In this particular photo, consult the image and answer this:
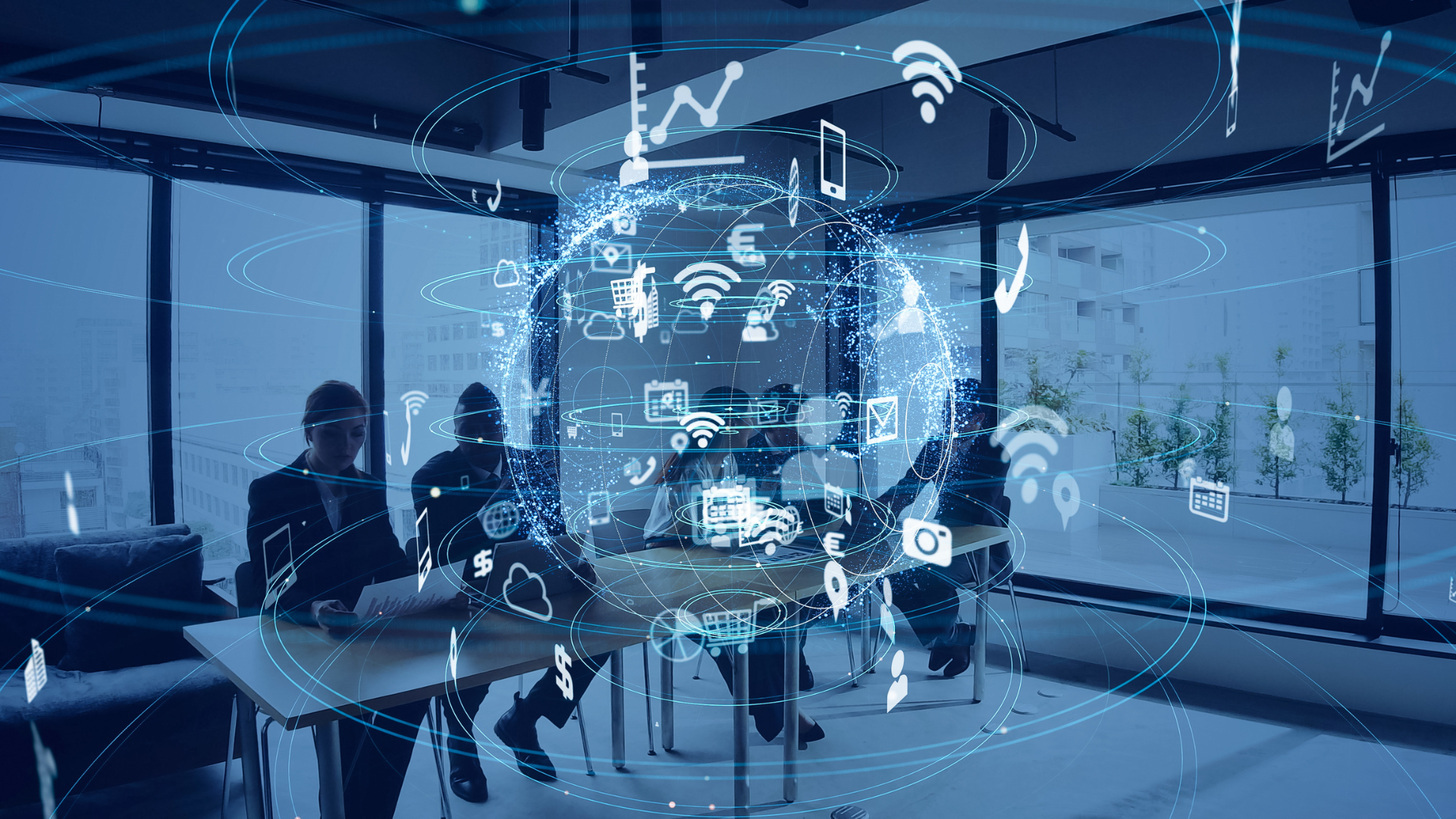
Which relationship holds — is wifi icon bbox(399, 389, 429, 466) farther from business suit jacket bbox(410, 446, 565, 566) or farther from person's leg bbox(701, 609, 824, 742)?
person's leg bbox(701, 609, 824, 742)

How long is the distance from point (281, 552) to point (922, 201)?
3.87 m

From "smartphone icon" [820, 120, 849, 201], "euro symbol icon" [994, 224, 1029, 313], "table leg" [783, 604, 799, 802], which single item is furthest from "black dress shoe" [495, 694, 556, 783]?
"smartphone icon" [820, 120, 849, 201]

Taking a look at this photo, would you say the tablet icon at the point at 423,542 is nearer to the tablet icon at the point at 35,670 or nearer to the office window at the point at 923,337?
the tablet icon at the point at 35,670

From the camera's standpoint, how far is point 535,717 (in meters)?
2.98

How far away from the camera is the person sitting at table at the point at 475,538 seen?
2.90m

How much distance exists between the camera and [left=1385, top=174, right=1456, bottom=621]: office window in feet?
10.4

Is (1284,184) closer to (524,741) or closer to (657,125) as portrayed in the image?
(657,125)

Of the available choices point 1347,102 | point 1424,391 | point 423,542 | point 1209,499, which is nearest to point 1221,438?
point 1209,499

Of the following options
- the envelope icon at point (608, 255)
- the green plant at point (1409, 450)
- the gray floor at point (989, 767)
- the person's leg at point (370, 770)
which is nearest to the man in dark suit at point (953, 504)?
the gray floor at point (989, 767)

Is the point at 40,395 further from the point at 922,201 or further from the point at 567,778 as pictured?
the point at 922,201

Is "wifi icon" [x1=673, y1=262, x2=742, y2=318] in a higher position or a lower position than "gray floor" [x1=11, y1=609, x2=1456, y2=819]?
higher

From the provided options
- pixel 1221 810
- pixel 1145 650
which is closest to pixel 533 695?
pixel 1221 810

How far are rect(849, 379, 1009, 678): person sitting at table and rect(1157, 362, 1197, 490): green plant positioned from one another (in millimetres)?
840

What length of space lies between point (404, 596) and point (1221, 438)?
12.8ft
